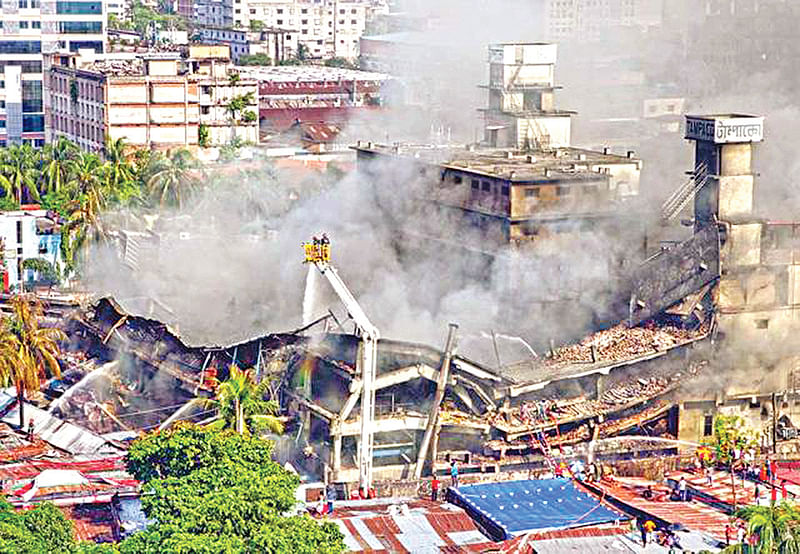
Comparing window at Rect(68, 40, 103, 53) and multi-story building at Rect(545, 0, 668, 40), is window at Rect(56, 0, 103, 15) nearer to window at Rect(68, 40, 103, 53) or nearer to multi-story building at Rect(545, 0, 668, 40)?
window at Rect(68, 40, 103, 53)

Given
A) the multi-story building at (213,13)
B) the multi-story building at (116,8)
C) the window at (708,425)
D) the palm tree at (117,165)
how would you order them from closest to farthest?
the window at (708,425) → the palm tree at (117,165) → the multi-story building at (116,8) → the multi-story building at (213,13)

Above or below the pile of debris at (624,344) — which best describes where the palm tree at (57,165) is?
above

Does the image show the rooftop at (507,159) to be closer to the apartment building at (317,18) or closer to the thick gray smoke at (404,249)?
the thick gray smoke at (404,249)


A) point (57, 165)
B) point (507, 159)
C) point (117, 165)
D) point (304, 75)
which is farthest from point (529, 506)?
point (304, 75)

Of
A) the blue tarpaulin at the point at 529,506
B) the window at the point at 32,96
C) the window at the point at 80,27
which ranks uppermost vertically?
the window at the point at 80,27

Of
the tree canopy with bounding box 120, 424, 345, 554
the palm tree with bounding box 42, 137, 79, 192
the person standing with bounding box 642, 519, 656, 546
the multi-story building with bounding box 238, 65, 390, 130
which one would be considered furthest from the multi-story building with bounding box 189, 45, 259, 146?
the person standing with bounding box 642, 519, 656, 546

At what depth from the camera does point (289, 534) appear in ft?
93.5

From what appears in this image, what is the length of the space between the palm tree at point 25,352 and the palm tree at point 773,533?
1809 cm

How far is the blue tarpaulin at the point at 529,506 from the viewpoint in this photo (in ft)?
110

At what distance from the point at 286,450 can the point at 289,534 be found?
11.1 m

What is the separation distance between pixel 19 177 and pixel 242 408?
3465 cm

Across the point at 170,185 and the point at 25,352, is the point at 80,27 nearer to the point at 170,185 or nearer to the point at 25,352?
the point at 170,185

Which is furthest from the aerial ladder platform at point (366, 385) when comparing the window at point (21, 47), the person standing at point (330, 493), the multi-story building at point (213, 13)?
the multi-story building at point (213, 13)

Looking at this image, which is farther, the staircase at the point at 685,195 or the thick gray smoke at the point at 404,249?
the thick gray smoke at the point at 404,249
